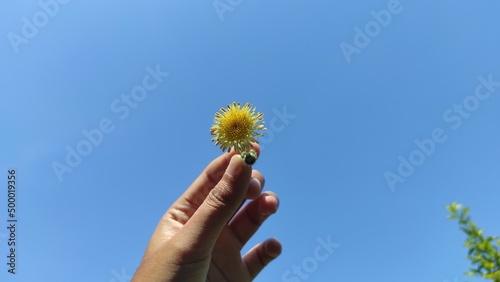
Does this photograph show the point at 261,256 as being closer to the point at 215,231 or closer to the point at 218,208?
the point at 215,231

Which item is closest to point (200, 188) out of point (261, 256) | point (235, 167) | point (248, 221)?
point (248, 221)

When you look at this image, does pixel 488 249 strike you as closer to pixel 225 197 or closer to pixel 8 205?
pixel 225 197

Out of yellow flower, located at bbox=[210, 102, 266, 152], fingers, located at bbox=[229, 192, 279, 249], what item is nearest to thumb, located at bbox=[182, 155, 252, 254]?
yellow flower, located at bbox=[210, 102, 266, 152]

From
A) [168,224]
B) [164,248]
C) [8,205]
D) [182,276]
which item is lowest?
[182,276]

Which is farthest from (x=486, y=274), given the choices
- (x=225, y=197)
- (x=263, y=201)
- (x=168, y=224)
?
(x=168, y=224)

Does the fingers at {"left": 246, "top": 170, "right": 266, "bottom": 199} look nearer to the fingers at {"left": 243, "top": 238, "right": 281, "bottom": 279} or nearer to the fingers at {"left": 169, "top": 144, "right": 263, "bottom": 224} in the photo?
the fingers at {"left": 169, "top": 144, "right": 263, "bottom": 224}

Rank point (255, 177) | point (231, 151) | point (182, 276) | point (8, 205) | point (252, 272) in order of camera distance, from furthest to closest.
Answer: point (8, 205) → point (252, 272) → point (255, 177) → point (231, 151) → point (182, 276)

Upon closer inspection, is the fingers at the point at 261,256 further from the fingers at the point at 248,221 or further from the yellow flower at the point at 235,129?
the yellow flower at the point at 235,129
